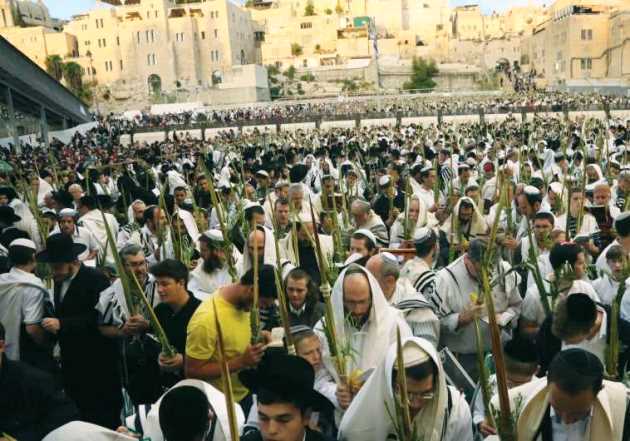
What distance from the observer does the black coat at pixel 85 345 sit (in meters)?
4.04

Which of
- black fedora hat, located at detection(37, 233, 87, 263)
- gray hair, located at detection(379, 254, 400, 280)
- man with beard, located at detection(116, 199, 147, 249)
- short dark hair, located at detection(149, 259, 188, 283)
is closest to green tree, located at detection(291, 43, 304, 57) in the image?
man with beard, located at detection(116, 199, 147, 249)

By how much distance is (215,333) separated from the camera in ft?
10.3

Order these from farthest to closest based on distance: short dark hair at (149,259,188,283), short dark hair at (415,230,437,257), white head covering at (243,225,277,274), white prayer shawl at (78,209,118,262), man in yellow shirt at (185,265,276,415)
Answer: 1. white prayer shawl at (78,209,118,262)
2. white head covering at (243,225,277,274)
3. short dark hair at (415,230,437,257)
4. short dark hair at (149,259,188,283)
5. man in yellow shirt at (185,265,276,415)

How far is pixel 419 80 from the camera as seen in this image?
74.4 meters

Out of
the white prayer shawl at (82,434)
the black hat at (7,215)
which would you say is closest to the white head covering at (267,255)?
the white prayer shawl at (82,434)

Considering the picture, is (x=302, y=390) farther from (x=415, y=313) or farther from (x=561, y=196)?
(x=561, y=196)

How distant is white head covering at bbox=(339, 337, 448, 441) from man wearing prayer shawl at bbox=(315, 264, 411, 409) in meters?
0.54

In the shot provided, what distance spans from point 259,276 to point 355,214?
A: 2.87 metres

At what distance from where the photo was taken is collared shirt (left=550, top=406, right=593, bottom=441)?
2365 millimetres

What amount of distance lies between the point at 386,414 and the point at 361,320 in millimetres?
772

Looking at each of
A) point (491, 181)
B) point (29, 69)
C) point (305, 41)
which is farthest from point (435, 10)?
point (491, 181)

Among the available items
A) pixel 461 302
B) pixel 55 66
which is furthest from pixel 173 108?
pixel 461 302

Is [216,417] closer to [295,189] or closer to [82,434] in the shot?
[82,434]

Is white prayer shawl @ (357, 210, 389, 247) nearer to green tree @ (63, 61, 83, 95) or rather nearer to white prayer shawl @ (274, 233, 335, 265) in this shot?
white prayer shawl @ (274, 233, 335, 265)
